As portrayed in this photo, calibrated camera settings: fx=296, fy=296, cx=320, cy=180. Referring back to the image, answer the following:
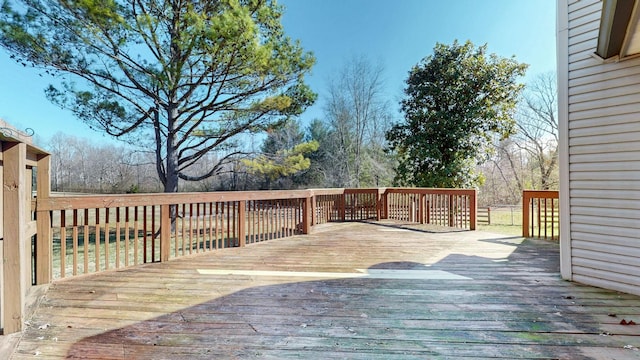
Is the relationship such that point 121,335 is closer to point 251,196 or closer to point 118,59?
point 251,196

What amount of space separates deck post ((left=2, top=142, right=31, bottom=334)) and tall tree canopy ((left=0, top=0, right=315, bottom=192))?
18.6 ft

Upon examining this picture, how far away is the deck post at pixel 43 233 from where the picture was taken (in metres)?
2.83

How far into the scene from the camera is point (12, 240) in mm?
1896

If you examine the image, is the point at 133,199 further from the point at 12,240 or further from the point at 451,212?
the point at 451,212

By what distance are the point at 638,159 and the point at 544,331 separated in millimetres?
1901

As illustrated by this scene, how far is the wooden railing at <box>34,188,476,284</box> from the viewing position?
10.1ft

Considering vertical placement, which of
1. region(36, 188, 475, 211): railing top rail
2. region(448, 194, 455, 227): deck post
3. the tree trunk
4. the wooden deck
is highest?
the tree trunk

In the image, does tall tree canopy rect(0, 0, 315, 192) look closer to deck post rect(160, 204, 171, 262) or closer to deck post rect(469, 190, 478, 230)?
deck post rect(160, 204, 171, 262)

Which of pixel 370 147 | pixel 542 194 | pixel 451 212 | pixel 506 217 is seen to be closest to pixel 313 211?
pixel 451 212

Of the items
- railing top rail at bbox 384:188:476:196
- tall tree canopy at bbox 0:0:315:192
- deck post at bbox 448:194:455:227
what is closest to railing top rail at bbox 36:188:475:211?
railing top rail at bbox 384:188:476:196

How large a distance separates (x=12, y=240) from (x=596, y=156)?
4.75 m

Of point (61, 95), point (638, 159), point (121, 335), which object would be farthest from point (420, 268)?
point (61, 95)

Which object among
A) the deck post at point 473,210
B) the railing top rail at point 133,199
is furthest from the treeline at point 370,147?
the railing top rail at point 133,199

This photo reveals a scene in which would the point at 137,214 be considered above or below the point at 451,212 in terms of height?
above
